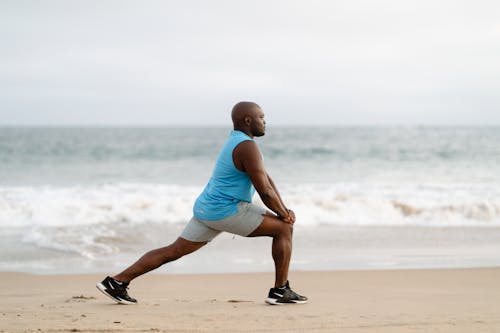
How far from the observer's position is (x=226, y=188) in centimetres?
Result: 468

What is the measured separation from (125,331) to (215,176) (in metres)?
1.36

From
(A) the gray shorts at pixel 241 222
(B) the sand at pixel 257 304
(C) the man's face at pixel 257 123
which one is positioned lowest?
(B) the sand at pixel 257 304

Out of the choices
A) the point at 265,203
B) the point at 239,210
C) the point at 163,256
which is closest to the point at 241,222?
the point at 239,210

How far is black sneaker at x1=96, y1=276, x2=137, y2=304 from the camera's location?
4.87m

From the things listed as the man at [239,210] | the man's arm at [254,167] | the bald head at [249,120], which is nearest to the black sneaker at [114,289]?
the man at [239,210]

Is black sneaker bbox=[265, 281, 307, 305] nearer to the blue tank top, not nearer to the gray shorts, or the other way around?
the gray shorts

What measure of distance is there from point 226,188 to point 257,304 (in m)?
1.06

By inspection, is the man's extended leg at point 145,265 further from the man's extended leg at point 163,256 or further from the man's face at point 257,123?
the man's face at point 257,123

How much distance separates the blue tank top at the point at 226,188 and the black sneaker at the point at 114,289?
90cm

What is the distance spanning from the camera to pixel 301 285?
6.18 m

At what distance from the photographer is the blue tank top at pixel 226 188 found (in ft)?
15.3

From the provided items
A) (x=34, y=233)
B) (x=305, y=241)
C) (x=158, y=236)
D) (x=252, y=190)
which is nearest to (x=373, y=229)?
(x=305, y=241)

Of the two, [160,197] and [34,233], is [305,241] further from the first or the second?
[160,197]

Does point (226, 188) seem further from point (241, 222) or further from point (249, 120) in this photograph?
point (249, 120)
